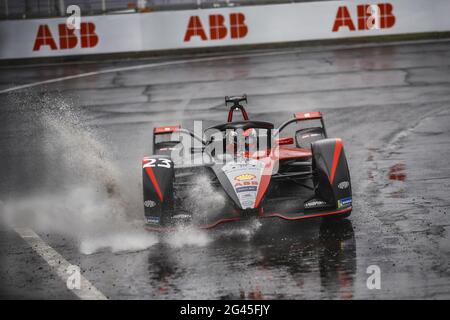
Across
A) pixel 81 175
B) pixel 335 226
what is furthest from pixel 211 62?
pixel 335 226

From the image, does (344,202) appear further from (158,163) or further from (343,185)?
(158,163)

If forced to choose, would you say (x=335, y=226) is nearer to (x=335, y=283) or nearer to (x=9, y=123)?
(x=335, y=283)

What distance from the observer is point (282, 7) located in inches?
1091

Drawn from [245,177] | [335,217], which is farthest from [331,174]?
[245,177]

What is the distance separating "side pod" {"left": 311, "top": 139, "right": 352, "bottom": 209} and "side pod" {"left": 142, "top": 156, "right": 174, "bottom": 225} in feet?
5.65

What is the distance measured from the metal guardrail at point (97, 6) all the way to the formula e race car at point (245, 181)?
16466 millimetres

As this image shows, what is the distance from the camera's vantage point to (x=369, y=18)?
27.5 meters

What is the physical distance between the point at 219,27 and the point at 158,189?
59.0 ft

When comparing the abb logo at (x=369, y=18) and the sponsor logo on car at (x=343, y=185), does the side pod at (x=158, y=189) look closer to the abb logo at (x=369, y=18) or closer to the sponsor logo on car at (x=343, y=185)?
the sponsor logo on car at (x=343, y=185)

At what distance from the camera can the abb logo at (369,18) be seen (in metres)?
27.3

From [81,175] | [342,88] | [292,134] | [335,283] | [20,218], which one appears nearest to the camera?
[335,283]

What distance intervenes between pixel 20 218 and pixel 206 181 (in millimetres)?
2542

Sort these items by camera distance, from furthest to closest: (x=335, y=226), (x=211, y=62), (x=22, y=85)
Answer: (x=211, y=62), (x=22, y=85), (x=335, y=226)

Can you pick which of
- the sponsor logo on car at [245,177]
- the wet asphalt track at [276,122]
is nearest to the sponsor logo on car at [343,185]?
the wet asphalt track at [276,122]
